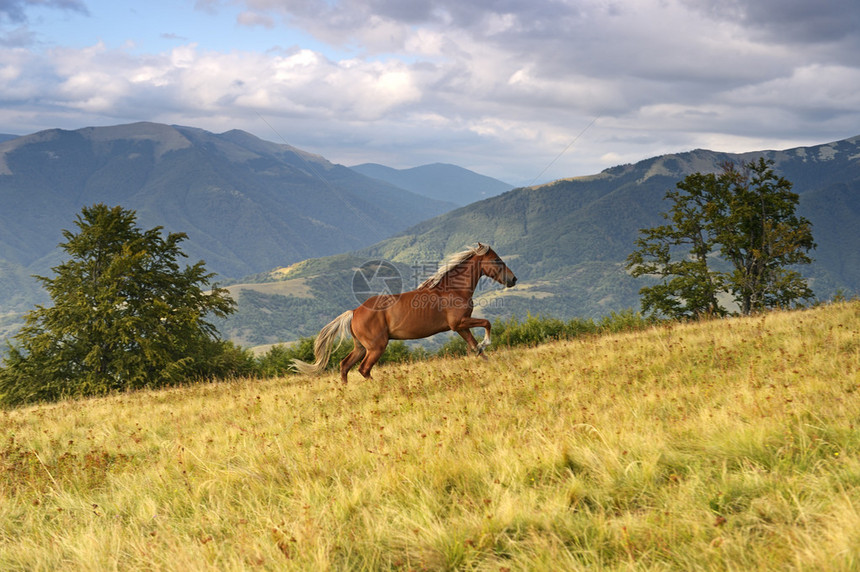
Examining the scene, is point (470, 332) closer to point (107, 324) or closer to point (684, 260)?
point (107, 324)

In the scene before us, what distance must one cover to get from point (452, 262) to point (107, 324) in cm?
2419

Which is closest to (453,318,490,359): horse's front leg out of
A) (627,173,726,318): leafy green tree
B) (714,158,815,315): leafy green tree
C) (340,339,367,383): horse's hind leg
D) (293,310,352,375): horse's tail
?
(340,339,367,383): horse's hind leg

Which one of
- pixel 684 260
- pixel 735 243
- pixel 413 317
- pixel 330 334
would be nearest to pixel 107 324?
pixel 330 334

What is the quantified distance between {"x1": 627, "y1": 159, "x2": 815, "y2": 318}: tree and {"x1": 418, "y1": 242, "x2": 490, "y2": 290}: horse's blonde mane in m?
25.9

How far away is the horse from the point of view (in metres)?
11.0

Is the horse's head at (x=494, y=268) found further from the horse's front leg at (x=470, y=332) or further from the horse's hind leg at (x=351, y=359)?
the horse's hind leg at (x=351, y=359)

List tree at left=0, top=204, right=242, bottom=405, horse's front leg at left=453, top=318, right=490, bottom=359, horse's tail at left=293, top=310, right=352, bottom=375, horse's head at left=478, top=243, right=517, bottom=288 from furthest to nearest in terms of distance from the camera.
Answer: tree at left=0, top=204, right=242, bottom=405 → horse's head at left=478, top=243, right=517, bottom=288 → horse's tail at left=293, top=310, right=352, bottom=375 → horse's front leg at left=453, top=318, right=490, bottom=359

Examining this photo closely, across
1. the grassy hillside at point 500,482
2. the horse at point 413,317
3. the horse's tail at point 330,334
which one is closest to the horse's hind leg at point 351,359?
the horse at point 413,317

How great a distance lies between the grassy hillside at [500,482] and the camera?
133 inches

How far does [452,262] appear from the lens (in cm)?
1172

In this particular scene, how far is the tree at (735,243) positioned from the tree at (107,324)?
97.5 feet
